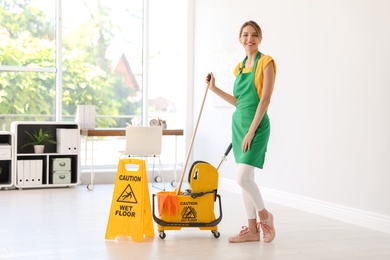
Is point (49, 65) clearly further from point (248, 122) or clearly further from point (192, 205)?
point (248, 122)

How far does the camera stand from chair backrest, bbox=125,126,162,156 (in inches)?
255

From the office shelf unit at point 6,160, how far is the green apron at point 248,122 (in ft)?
10.7

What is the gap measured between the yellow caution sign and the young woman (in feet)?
1.87

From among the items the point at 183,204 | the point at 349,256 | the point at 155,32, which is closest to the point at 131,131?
the point at 155,32

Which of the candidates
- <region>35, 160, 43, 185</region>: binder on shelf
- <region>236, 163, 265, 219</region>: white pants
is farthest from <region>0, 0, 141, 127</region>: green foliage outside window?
<region>236, 163, 265, 219</region>: white pants

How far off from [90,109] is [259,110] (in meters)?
3.50

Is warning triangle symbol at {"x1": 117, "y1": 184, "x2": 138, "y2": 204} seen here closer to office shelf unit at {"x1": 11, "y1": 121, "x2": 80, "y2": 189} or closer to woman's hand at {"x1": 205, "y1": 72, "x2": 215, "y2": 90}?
woman's hand at {"x1": 205, "y1": 72, "x2": 215, "y2": 90}

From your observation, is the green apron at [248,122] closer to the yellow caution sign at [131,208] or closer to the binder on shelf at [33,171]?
the yellow caution sign at [131,208]

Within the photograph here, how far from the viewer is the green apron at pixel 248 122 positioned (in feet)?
13.0

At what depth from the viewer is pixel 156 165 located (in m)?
7.86

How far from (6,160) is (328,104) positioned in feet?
11.3

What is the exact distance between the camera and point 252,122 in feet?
13.0

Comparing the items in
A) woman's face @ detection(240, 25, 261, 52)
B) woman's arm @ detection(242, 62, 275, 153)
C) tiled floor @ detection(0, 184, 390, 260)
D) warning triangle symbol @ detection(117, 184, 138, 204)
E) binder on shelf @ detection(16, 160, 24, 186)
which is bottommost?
tiled floor @ detection(0, 184, 390, 260)

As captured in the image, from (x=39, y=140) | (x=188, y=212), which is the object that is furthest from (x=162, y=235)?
(x=39, y=140)
